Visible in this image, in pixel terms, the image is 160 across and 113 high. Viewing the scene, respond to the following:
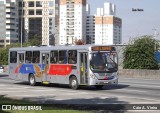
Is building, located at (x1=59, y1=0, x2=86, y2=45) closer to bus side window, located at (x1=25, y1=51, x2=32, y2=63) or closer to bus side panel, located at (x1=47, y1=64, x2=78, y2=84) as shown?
bus side window, located at (x1=25, y1=51, x2=32, y2=63)

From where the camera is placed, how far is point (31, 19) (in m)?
173

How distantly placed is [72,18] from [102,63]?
13860 centimetres

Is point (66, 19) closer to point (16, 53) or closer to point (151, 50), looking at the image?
point (151, 50)

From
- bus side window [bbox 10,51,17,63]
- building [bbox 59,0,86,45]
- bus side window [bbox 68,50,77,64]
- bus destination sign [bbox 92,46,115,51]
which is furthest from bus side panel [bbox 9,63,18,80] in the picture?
building [bbox 59,0,86,45]

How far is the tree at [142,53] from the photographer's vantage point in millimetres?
40000

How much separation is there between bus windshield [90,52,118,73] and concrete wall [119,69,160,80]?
14947 millimetres

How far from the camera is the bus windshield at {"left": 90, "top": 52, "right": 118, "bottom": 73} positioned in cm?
2291

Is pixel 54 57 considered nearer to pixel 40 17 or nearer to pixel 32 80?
pixel 32 80

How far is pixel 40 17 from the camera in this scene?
174 meters

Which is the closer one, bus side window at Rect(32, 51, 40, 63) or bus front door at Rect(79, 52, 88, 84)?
bus front door at Rect(79, 52, 88, 84)

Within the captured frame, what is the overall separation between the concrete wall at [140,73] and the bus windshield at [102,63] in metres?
14.9

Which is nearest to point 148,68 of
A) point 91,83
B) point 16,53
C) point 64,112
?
point 16,53

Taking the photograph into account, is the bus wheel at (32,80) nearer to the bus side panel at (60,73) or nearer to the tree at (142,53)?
the bus side panel at (60,73)

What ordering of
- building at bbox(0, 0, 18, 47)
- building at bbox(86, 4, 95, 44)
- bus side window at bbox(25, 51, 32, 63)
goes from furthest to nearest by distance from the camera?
building at bbox(86, 4, 95, 44)
building at bbox(0, 0, 18, 47)
bus side window at bbox(25, 51, 32, 63)
